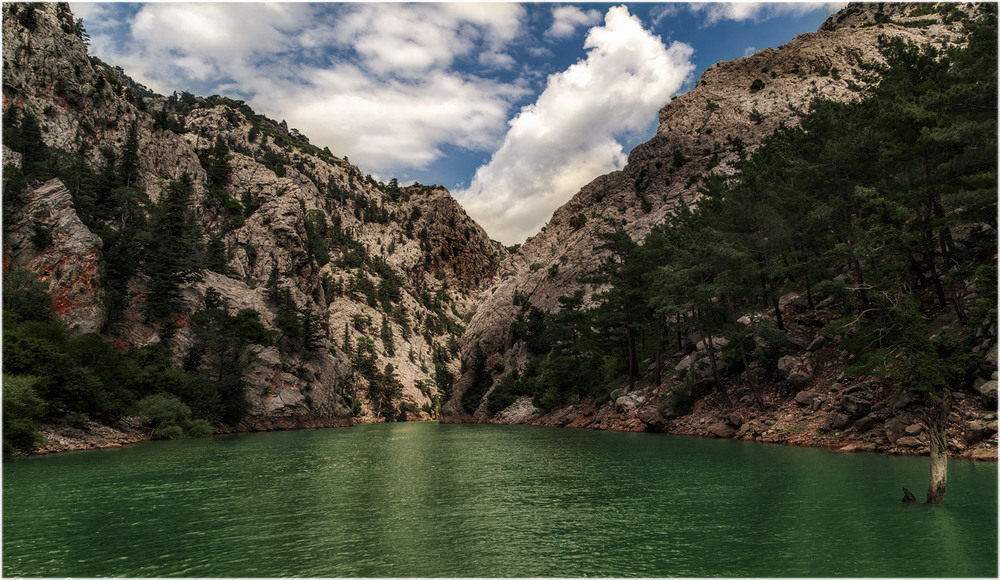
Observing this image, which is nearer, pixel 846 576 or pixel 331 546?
pixel 846 576

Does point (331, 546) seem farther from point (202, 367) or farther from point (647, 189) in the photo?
point (647, 189)

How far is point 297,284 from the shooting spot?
116m

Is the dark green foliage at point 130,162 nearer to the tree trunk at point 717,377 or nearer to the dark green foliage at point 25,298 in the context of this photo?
the dark green foliage at point 25,298

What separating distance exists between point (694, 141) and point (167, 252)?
10103 centimetres

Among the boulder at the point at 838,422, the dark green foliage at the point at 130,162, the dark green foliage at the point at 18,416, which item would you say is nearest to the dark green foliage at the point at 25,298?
the dark green foliage at the point at 18,416

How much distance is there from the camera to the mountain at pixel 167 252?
6169cm

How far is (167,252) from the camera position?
2933 inches

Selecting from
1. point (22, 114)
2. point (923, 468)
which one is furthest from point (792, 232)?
point (22, 114)

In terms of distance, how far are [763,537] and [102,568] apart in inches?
672

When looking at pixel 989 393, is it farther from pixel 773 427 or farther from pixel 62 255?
pixel 62 255

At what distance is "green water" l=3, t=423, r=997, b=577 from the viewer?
1212cm

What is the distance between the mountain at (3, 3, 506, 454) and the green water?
30609 millimetres

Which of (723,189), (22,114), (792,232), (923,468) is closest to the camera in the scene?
(923,468)

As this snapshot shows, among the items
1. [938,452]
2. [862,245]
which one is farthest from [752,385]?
[938,452]
